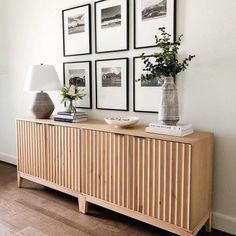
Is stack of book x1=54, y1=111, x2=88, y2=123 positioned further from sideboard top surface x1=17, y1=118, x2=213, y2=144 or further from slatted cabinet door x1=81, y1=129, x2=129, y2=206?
slatted cabinet door x1=81, y1=129, x2=129, y2=206

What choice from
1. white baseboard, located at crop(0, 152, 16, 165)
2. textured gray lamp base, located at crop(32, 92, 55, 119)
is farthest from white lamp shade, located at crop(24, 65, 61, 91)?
white baseboard, located at crop(0, 152, 16, 165)

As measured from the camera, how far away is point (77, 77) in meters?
2.81

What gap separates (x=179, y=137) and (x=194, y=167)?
0.71ft

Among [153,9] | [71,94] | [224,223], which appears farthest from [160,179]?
[153,9]

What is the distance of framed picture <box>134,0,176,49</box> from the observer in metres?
2.10

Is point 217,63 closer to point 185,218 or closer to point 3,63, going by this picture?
point 185,218

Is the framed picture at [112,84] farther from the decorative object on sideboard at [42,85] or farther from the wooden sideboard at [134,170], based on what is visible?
the decorative object on sideboard at [42,85]

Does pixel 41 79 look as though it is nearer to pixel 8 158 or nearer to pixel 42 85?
pixel 42 85

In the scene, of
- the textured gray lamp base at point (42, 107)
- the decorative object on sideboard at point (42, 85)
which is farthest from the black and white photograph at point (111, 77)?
the textured gray lamp base at point (42, 107)

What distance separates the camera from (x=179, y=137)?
179cm

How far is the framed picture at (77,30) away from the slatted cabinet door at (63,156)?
853 mm

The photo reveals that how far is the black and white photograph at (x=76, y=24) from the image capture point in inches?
106

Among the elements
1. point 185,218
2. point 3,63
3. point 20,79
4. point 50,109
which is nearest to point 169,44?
point 185,218

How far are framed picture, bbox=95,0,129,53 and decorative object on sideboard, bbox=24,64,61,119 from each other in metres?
0.53
